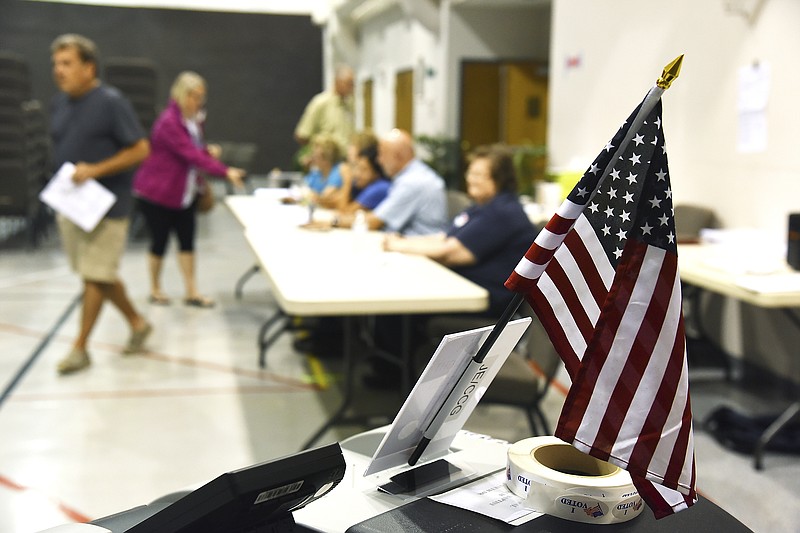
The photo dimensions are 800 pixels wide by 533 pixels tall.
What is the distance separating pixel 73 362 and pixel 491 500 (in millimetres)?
4133

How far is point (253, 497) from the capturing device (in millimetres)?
1038

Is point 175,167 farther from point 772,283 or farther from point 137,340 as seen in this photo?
point 772,283

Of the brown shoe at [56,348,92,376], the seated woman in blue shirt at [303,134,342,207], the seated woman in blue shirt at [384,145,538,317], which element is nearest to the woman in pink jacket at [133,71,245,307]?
the seated woman in blue shirt at [303,134,342,207]

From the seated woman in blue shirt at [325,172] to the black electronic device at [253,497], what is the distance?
17.2 feet

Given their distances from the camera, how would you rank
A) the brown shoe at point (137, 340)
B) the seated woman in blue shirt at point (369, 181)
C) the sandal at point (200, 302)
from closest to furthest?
1. the brown shoe at point (137, 340)
2. the seated woman in blue shirt at point (369, 181)
3. the sandal at point (200, 302)

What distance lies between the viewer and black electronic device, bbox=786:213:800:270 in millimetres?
3607

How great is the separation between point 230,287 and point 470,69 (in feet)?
13.9

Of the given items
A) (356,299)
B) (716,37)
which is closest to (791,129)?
(716,37)

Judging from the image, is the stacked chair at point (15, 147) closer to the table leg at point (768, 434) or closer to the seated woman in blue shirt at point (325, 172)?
the seated woman in blue shirt at point (325, 172)

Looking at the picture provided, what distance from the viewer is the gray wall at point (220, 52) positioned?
15852 mm

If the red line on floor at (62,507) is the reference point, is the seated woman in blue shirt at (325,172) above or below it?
A: above

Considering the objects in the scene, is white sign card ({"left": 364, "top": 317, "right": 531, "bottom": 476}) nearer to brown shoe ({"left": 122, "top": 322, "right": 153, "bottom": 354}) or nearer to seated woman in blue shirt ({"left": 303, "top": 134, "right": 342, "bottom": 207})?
brown shoe ({"left": 122, "top": 322, "right": 153, "bottom": 354})

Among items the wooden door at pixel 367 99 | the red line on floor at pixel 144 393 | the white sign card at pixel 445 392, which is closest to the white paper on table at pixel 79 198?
the red line on floor at pixel 144 393

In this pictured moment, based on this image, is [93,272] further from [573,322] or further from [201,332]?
[573,322]
